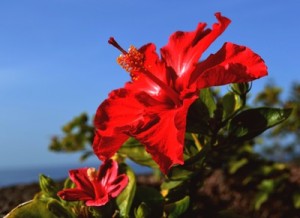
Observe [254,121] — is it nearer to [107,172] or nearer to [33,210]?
[107,172]

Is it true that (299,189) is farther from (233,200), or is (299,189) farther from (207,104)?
(207,104)

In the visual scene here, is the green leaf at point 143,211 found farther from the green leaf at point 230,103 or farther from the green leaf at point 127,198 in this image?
the green leaf at point 230,103

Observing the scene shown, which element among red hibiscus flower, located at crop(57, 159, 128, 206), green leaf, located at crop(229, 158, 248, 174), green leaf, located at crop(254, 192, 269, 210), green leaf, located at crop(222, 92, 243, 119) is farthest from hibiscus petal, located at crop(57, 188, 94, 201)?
green leaf, located at crop(229, 158, 248, 174)

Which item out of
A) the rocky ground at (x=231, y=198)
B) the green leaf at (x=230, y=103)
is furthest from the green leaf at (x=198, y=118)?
the rocky ground at (x=231, y=198)

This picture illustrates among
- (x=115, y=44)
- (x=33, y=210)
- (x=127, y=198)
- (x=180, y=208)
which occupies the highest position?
(x=115, y=44)

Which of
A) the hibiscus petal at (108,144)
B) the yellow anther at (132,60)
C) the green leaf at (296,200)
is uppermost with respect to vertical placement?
the yellow anther at (132,60)

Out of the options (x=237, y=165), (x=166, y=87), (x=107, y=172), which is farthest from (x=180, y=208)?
(x=237, y=165)

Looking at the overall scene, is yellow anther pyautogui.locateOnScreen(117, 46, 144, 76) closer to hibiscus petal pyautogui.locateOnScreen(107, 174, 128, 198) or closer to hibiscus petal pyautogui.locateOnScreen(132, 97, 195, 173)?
hibiscus petal pyautogui.locateOnScreen(132, 97, 195, 173)
